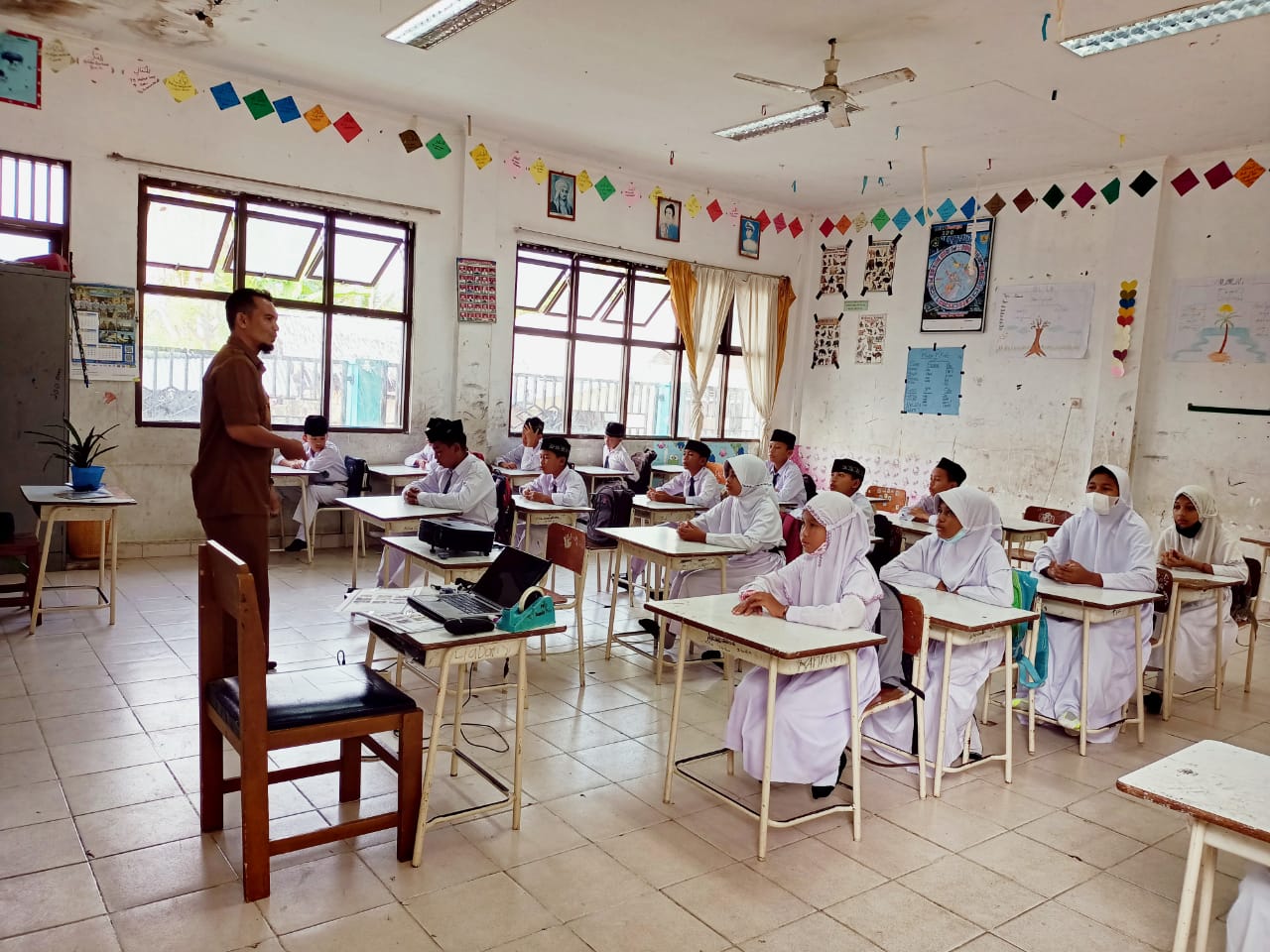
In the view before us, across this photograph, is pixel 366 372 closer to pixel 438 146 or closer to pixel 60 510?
pixel 438 146

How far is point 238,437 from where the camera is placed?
11.1 feet

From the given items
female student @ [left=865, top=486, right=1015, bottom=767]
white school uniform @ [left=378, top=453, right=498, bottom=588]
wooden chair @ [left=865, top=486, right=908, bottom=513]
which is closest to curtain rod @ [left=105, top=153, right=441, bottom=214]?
white school uniform @ [left=378, top=453, right=498, bottom=588]

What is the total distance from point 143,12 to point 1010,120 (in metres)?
6.01

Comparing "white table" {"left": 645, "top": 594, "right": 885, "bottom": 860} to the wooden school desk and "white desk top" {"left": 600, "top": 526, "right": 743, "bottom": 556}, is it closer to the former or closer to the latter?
the wooden school desk

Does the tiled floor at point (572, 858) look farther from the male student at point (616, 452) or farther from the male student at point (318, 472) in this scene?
the male student at point (616, 452)

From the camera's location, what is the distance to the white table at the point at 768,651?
265 cm

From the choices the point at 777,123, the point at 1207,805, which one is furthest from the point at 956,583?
the point at 777,123

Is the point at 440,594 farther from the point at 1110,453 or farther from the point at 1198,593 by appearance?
the point at 1110,453

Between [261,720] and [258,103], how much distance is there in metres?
5.92

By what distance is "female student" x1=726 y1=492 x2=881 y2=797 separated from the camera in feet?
9.59

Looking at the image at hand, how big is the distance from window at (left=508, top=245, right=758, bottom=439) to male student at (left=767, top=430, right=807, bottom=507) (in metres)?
2.51

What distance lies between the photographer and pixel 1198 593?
4395mm

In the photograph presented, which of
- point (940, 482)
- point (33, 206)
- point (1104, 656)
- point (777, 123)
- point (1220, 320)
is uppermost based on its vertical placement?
point (777, 123)

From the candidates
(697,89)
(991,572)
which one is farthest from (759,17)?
(991,572)
